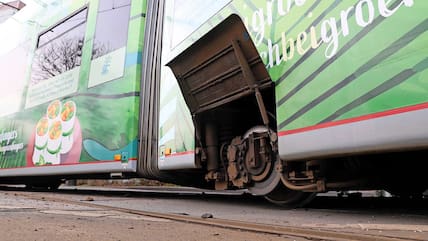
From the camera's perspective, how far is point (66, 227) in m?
2.54

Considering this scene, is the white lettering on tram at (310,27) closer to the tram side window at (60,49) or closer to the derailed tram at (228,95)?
the derailed tram at (228,95)

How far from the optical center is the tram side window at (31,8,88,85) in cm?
654

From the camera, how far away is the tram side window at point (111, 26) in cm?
579

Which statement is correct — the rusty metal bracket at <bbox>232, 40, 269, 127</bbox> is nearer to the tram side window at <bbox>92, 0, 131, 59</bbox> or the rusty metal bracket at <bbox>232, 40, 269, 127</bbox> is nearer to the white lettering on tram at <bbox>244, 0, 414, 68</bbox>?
the white lettering on tram at <bbox>244, 0, 414, 68</bbox>

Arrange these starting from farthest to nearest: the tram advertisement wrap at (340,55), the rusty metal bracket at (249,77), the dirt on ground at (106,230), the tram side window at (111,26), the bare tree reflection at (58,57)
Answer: the bare tree reflection at (58,57) < the tram side window at (111,26) < the rusty metal bracket at (249,77) < the tram advertisement wrap at (340,55) < the dirt on ground at (106,230)

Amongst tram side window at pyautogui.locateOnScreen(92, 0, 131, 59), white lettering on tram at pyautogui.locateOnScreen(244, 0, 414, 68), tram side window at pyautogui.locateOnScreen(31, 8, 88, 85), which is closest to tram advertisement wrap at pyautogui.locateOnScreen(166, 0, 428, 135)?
white lettering on tram at pyautogui.locateOnScreen(244, 0, 414, 68)

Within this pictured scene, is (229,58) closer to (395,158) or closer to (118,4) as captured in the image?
(395,158)

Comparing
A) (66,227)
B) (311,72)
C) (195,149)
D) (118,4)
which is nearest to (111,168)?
(195,149)

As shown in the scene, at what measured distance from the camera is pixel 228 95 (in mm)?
4023

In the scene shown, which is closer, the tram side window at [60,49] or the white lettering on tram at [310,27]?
the white lettering on tram at [310,27]

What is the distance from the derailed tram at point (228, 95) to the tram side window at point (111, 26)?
0.08ft

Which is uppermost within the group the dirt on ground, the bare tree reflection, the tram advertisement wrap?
the bare tree reflection

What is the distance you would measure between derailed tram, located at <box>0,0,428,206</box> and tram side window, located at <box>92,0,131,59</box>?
0.08 ft

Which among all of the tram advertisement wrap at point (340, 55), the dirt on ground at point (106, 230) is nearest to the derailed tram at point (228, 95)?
the tram advertisement wrap at point (340, 55)
